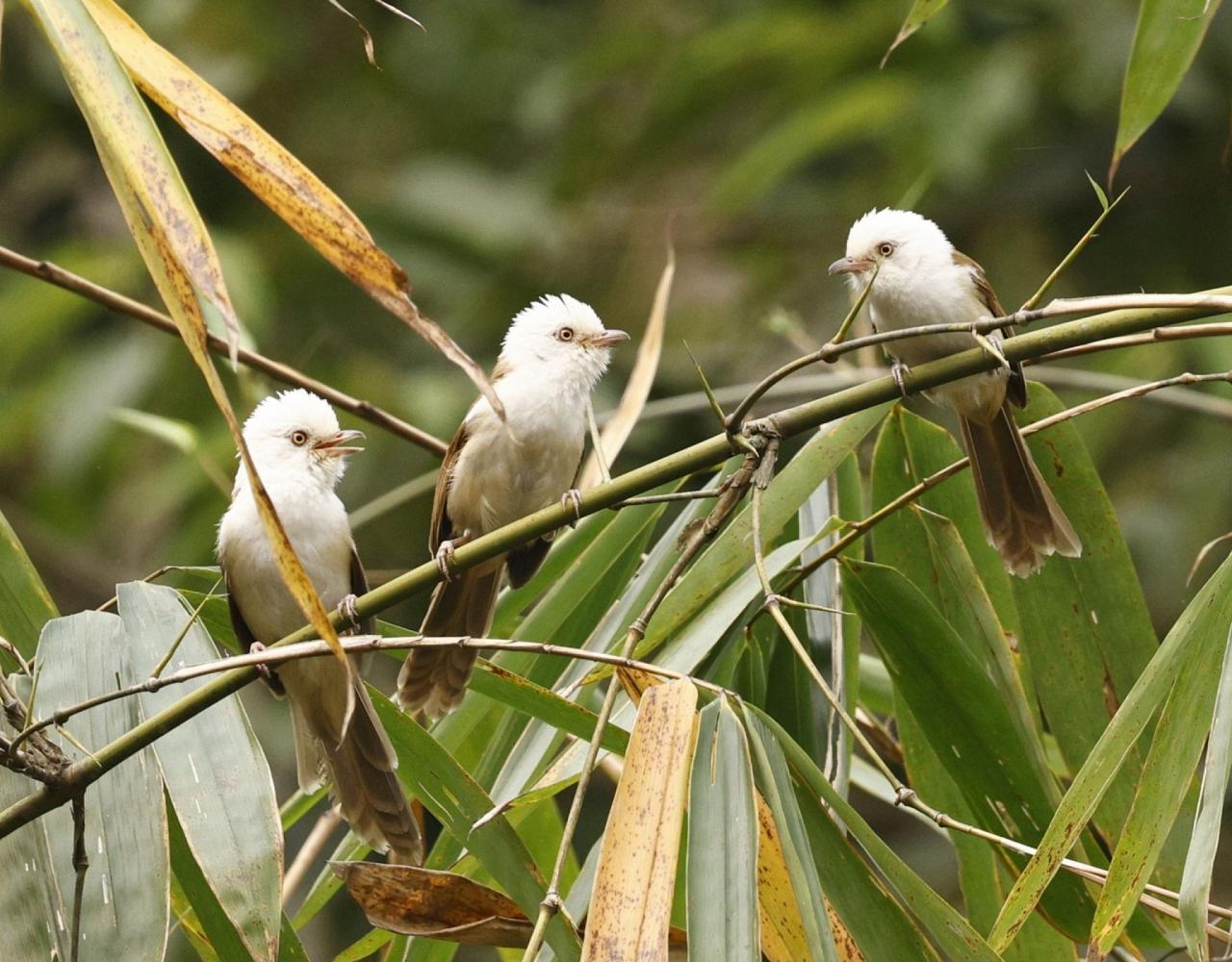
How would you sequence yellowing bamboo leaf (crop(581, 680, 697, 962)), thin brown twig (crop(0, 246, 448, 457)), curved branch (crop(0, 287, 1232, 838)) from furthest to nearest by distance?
thin brown twig (crop(0, 246, 448, 457)) < curved branch (crop(0, 287, 1232, 838)) < yellowing bamboo leaf (crop(581, 680, 697, 962))

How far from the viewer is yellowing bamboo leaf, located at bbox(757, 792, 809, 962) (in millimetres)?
2188

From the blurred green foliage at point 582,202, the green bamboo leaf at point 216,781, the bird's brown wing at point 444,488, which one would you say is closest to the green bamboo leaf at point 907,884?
the green bamboo leaf at point 216,781

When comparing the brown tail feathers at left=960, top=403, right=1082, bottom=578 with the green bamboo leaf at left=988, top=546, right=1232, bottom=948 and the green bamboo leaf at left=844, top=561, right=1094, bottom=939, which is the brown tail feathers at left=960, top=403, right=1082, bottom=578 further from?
the green bamboo leaf at left=988, top=546, right=1232, bottom=948

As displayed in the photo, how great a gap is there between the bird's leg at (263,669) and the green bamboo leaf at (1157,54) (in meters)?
1.61

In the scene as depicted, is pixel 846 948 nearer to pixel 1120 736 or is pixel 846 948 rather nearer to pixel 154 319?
pixel 1120 736

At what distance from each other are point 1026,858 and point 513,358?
6.14 ft

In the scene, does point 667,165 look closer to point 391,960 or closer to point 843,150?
point 843,150

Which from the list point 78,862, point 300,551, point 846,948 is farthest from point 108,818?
point 300,551

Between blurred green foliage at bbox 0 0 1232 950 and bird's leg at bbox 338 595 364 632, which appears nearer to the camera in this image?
bird's leg at bbox 338 595 364 632

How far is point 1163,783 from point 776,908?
55 centimetres

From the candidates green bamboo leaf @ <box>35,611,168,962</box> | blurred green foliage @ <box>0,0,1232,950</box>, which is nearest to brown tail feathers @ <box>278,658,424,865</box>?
green bamboo leaf @ <box>35,611,168,962</box>

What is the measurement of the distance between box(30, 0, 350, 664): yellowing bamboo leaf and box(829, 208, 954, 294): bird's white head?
2.04 metres

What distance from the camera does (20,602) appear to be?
2639mm

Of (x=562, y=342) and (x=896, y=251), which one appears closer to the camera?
(x=896, y=251)
